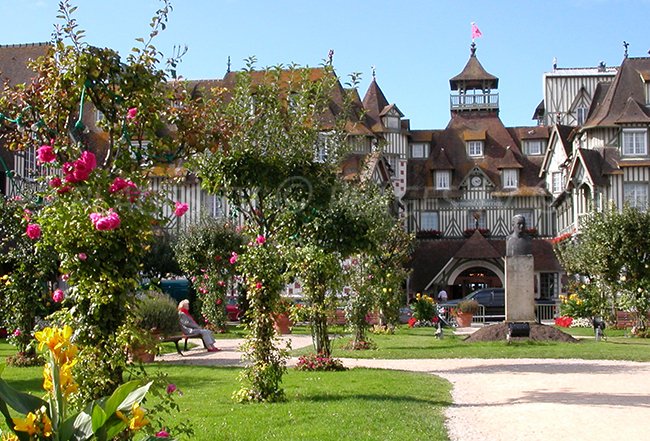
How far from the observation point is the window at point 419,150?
157 ft

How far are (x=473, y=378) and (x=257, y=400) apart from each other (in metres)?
4.13

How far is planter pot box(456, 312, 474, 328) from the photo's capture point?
28219mm

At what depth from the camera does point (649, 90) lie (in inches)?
1427

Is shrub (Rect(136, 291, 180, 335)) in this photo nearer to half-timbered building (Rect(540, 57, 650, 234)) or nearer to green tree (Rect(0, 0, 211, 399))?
green tree (Rect(0, 0, 211, 399))

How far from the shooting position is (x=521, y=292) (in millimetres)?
19812

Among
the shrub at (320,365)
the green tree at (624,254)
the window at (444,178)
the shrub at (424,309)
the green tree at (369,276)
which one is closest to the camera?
the shrub at (320,365)

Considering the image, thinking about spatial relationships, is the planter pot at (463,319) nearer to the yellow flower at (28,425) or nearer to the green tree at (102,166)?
the green tree at (102,166)

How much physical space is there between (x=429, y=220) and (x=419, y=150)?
4.87 metres

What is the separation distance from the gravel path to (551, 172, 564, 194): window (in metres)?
27.6

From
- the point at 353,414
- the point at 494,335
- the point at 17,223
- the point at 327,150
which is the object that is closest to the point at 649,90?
the point at 494,335

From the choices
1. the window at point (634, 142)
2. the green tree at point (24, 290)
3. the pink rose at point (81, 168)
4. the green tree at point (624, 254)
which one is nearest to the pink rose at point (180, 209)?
the pink rose at point (81, 168)

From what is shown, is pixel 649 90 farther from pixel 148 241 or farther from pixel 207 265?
pixel 148 241

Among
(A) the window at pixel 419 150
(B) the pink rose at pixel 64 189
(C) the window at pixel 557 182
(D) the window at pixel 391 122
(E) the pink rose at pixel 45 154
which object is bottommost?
(B) the pink rose at pixel 64 189

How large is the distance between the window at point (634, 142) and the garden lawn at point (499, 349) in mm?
15350
